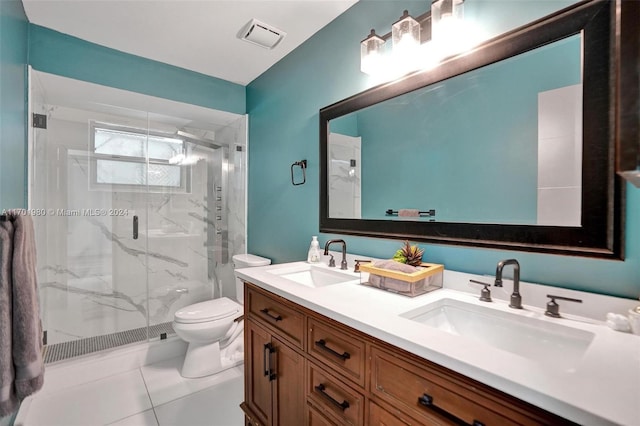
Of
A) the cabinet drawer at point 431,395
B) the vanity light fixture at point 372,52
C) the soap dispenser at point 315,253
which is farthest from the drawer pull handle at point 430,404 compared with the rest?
the vanity light fixture at point 372,52

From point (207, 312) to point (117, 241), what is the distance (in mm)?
1226

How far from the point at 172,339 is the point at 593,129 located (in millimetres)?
2999

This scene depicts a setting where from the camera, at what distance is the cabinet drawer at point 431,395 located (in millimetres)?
601

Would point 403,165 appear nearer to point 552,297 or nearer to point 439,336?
point 552,297

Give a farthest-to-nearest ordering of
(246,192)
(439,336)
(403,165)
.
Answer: (246,192), (403,165), (439,336)

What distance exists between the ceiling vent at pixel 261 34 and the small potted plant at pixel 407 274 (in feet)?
5.39

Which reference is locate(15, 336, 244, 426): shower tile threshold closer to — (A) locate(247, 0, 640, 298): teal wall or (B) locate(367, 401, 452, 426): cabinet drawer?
(A) locate(247, 0, 640, 298): teal wall

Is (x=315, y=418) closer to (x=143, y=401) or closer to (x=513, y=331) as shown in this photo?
(x=513, y=331)

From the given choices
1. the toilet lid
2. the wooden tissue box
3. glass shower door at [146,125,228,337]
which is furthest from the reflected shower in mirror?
glass shower door at [146,125,228,337]

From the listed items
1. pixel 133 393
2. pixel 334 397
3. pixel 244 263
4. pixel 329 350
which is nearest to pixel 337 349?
pixel 329 350

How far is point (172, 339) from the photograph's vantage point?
2535mm

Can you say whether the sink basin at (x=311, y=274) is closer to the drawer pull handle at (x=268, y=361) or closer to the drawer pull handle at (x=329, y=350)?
the drawer pull handle at (x=268, y=361)

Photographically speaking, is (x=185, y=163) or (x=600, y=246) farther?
(x=185, y=163)

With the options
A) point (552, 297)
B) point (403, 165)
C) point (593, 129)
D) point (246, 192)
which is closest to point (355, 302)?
point (552, 297)
